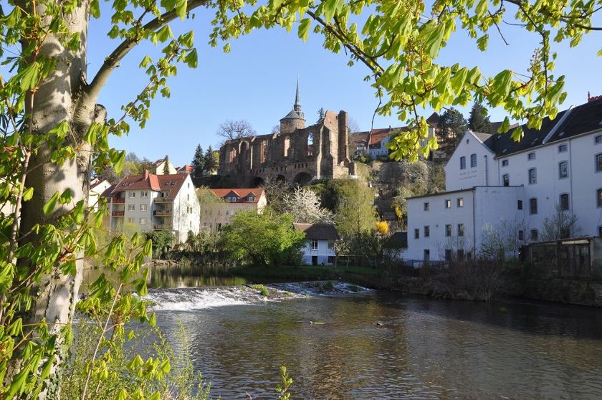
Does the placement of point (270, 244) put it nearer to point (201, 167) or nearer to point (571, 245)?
point (571, 245)

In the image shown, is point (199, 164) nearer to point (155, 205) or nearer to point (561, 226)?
point (155, 205)

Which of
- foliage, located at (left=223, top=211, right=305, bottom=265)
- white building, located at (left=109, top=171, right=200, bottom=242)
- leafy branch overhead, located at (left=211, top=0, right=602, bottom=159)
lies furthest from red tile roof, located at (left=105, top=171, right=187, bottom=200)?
leafy branch overhead, located at (left=211, top=0, right=602, bottom=159)

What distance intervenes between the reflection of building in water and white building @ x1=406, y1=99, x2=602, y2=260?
4041 cm

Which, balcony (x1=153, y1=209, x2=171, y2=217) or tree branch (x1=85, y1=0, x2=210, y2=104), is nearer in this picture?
tree branch (x1=85, y1=0, x2=210, y2=104)

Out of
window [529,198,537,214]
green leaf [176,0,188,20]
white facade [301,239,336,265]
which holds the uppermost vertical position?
window [529,198,537,214]

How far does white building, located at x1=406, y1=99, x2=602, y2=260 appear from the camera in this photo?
3628cm

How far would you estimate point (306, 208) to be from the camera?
70.9 metres

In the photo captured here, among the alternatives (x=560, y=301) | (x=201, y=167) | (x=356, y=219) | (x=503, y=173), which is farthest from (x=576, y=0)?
(x=201, y=167)

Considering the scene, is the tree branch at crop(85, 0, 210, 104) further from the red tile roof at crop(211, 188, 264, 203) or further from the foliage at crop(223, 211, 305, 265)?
the red tile roof at crop(211, 188, 264, 203)

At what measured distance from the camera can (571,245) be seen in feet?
101

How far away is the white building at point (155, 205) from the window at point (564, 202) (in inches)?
2015

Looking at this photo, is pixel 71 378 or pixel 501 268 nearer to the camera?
pixel 71 378

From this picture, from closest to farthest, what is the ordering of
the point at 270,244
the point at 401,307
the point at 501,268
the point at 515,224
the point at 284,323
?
the point at 284,323 < the point at 401,307 < the point at 501,268 < the point at 515,224 < the point at 270,244

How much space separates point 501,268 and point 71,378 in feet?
106
